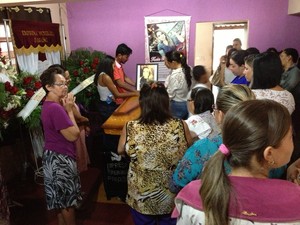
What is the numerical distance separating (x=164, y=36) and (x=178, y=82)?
1.76m

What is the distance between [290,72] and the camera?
10.9 ft

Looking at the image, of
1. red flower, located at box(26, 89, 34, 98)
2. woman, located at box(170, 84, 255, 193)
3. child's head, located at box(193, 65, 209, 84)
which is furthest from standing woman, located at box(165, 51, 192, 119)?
woman, located at box(170, 84, 255, 193)

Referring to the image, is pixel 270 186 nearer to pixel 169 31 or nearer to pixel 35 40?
pixel 35 40

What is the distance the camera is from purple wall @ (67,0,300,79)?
14.6ft

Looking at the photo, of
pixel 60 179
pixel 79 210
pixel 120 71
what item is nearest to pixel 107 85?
pixel 120 71

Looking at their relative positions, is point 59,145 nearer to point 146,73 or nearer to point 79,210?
point 79,210

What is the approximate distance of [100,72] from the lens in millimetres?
3391

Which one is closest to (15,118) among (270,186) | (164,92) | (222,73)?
(164,92)

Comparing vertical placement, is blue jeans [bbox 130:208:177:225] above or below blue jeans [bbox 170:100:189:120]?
below

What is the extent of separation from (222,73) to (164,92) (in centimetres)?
202

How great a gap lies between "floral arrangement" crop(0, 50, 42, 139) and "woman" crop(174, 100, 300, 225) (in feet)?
7.43

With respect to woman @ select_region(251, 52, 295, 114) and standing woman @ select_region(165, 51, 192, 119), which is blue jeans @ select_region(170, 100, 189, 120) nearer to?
standing woman @ select_region(165, 51, 192, 119)

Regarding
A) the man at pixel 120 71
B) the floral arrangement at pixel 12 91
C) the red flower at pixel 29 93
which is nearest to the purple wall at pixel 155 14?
Answer: the man at pixel 120 71

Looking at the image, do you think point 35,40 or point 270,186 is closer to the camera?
point 270,186
